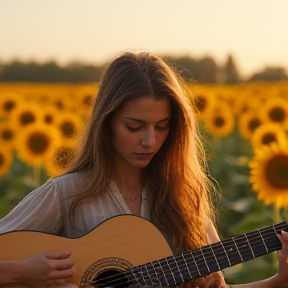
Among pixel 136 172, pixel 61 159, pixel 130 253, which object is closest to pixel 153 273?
pixel 130 253

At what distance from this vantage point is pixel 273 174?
195 inches

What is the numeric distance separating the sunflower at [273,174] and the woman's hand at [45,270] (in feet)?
7.20

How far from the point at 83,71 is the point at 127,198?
12070mm

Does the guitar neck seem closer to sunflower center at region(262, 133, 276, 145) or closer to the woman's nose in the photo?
the woman's nose

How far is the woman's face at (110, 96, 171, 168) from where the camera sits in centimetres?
307

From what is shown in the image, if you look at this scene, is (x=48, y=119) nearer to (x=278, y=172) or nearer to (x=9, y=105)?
(x=9, y=105)

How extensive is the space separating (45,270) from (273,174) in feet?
7.70

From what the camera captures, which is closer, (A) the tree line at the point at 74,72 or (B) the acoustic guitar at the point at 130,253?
(B) the acoustic guitar at the point at 130,253

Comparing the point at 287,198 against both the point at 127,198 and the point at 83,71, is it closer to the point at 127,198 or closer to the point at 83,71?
the point at 127,198

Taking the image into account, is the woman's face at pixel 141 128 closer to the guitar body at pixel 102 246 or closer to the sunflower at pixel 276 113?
the guitar body at pixel 102 246

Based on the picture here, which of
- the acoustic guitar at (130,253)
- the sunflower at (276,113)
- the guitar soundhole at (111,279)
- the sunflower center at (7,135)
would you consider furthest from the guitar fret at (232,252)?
the sunflower center at (7,135)

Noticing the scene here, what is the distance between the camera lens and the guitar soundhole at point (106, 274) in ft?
9.87

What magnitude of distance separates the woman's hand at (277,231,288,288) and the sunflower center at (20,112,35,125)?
4822mm

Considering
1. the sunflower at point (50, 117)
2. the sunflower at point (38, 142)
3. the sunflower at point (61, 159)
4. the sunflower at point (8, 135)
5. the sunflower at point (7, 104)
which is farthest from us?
the sunflower at point (7, 104)
